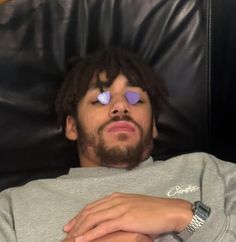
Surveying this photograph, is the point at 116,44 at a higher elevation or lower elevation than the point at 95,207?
higher

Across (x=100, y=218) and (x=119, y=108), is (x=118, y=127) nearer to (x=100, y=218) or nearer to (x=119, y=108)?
(x=119, y=108)

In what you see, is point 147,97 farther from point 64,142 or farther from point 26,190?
point 26,190

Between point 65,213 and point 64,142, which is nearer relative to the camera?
point 65,213

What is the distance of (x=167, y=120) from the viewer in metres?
1.48

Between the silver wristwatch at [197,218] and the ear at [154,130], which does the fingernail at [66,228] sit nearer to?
the silver wristwatch at [197,218]

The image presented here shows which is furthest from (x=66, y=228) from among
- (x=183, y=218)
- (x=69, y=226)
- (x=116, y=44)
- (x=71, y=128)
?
(x=116, y=44)

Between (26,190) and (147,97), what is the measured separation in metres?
0.40

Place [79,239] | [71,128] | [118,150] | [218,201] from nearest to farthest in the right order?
1. [79,239]
2. [218,201]
3. [118,150]
4. [71,128]

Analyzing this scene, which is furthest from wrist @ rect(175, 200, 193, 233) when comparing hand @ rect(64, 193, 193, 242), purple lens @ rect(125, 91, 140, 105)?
purple lens @ rect(125, 91, 140, 105)

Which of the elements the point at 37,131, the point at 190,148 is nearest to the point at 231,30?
the point at 190,148

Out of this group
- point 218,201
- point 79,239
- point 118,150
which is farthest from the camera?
point 118,150

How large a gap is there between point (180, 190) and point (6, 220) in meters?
0.40

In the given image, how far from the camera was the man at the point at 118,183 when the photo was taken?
43.3 inches

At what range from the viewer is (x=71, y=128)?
1.42 meters
